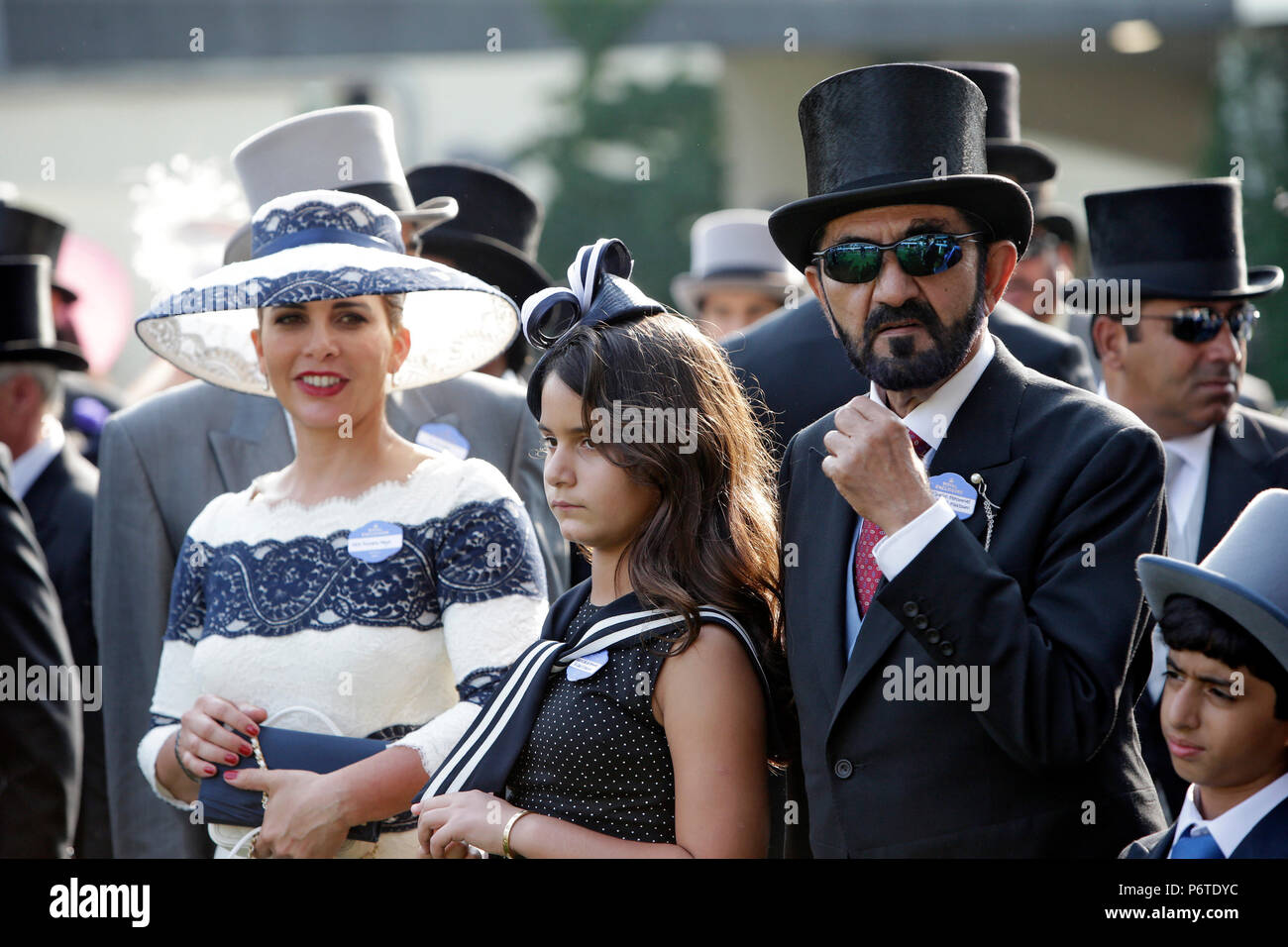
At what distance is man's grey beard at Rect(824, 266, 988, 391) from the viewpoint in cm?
249

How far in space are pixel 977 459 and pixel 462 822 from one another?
3.33ft

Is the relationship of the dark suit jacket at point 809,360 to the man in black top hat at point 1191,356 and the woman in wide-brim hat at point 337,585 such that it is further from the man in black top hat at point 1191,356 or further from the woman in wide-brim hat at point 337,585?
the woman in wide-brim hat at point 337,585

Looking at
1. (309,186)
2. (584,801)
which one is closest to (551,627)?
(584,801)

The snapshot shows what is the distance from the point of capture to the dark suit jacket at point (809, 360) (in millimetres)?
3395

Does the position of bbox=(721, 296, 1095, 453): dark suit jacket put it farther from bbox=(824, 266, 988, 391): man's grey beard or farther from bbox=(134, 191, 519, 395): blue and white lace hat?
bbox=(824, 266, 988, 391): man's grey beard

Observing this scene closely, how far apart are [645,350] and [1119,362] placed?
183 centimetres

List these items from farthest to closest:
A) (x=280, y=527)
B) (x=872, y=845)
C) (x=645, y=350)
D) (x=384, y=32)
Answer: (x=384, y=32) < (x=280, y=527) < (x=645, y=350) < (x=872, y=845)

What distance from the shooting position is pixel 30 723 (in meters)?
3.68

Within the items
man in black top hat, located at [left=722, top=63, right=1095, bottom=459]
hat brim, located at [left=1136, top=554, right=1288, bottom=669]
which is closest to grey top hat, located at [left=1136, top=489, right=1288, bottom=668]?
hat brim, located at [left=1136, top=554, right=1288, bottom=669]

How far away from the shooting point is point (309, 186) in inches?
148

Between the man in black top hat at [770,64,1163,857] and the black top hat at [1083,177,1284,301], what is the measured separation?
57.3 inches

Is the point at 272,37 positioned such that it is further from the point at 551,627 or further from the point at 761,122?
the point at 551,627

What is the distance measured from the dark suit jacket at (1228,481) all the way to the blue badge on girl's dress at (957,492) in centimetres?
150

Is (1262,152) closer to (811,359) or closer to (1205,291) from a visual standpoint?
(1205,291)
